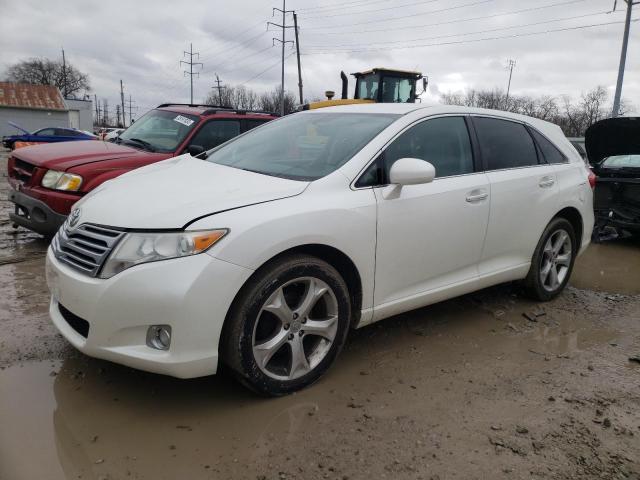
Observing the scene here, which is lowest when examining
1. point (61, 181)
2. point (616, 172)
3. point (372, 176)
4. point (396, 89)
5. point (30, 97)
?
point (61, 181)

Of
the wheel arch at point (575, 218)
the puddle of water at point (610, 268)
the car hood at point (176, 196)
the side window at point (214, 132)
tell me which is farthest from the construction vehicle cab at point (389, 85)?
the car hood at point (176, 196)

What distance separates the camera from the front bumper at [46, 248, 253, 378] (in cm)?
227

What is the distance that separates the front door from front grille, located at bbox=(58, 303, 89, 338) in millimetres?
1619

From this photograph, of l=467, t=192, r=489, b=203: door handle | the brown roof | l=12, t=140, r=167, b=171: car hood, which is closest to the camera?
l=467, t=192, r=489, b=203: door handle

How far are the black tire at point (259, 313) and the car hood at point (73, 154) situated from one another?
328 cm

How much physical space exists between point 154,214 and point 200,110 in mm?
4364

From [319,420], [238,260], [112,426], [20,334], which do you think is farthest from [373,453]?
[20,334]

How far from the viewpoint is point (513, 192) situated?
378 cm

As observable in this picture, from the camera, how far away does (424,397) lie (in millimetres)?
2809

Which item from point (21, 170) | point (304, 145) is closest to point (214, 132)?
point (21, 170)

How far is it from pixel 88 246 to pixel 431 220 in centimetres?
202

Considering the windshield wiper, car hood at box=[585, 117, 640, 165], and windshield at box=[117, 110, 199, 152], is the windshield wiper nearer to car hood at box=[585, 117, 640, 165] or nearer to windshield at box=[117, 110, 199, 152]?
windshield at box=[117, 110, 199, 152]

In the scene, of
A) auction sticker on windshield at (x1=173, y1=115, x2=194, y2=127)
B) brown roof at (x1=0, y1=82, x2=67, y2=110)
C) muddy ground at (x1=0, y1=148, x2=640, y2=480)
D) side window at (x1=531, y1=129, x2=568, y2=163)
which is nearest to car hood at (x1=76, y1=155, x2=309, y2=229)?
muddy ground at (x1=0, y1=148, x2=640, y2=480)

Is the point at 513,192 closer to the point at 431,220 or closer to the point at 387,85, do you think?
the point at 431,220
